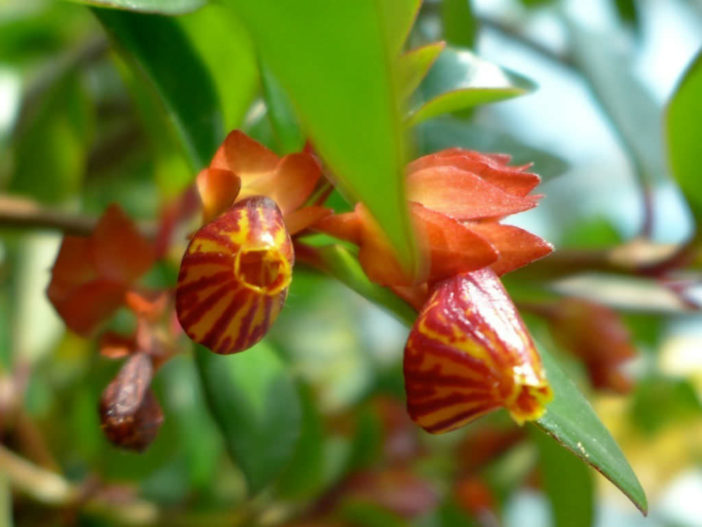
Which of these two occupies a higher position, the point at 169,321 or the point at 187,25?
the point at 187,25

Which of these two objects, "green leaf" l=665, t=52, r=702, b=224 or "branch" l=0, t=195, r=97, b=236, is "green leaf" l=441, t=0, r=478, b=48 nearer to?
"green leaf" l=665, t=52, r=702, b=224

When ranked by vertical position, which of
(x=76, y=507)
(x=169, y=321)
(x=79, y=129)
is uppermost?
(x=169, y=321)

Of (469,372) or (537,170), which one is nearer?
(469,372)

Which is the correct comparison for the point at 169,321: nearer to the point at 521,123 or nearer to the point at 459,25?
the point at 459,25

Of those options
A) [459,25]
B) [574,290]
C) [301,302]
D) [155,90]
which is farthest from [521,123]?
[155,90]

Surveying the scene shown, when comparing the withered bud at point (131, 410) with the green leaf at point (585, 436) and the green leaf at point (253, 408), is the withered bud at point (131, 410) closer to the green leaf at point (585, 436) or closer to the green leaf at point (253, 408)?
the green leaf at point (253, 408)

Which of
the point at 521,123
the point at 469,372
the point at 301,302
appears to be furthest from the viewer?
the point at 521,123

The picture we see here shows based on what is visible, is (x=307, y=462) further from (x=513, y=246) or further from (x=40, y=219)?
(x=513, y=246)

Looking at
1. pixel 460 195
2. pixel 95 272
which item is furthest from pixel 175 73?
pixel 460 195
